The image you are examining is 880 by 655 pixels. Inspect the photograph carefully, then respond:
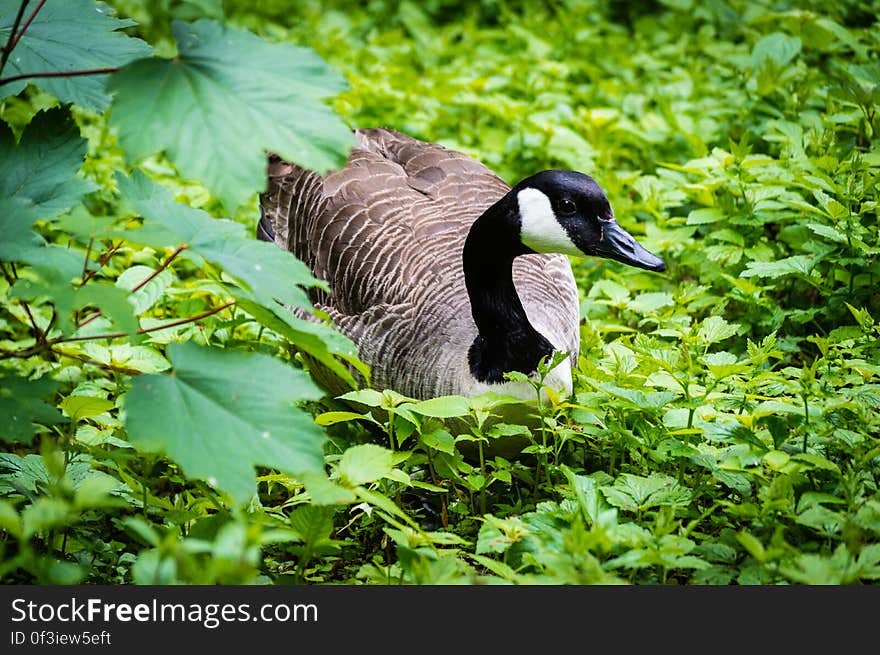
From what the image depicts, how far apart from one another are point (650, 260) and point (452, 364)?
34.6 inches

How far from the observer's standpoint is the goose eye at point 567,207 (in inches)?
149

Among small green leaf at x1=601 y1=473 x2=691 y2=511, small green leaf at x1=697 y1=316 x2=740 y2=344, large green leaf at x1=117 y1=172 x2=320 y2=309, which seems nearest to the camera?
large green leaf at x1=117 y1=172 x2=320 y2=309

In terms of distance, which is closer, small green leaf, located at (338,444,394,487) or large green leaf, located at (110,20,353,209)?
large green leaf, located at (110,20,353,209)

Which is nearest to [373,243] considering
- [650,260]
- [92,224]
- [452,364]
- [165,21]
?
[452,364]

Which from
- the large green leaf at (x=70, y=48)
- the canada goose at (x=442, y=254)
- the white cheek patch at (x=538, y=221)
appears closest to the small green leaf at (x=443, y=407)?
the canada goose at (x=442, y=254)

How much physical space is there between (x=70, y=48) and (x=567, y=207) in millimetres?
1862

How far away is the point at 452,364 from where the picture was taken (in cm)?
392

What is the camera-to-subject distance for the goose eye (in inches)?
149

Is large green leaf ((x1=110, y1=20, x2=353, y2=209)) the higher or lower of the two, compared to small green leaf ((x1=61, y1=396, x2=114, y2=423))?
higher

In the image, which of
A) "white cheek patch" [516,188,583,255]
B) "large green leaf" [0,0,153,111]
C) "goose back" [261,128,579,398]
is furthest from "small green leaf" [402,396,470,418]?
"large green leaf" [0,0,153,111]

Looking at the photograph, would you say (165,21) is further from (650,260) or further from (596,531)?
(596,531)

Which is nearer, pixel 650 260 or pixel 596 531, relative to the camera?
pixel 596 531

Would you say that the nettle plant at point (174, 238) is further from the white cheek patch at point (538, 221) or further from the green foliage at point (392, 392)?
the white cheek patch at point (538, 221)

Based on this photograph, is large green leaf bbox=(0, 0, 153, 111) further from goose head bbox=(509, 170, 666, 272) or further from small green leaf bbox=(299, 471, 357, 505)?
goose head bbox=(509, 170, 666, 272)
